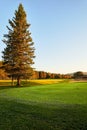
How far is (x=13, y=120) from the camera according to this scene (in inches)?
355

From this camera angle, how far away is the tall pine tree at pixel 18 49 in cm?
4253

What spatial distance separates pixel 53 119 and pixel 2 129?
2254mm

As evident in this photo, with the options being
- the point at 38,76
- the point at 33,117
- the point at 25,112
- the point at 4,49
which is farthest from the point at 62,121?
the point at 38,76

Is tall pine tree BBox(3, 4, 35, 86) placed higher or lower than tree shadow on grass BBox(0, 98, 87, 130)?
higher

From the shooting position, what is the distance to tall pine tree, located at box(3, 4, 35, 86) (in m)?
42.5

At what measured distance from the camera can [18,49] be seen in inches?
1705

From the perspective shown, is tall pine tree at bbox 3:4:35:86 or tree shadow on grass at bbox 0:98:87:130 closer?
tree shadow on grass at bbox 0:98:87:130

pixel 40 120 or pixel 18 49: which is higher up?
pixel 18 49

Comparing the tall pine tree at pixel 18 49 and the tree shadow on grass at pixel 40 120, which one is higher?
the tall pine tree at pixel 18 49

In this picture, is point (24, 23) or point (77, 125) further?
point (24, 23)

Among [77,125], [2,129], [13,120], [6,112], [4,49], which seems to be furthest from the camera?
[4,49]

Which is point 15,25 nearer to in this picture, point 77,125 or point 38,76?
point 77,125

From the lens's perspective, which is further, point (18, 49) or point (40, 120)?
point (18, 49)

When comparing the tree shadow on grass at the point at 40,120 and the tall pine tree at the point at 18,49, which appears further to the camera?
the tall pine tree at the point at 18,49
